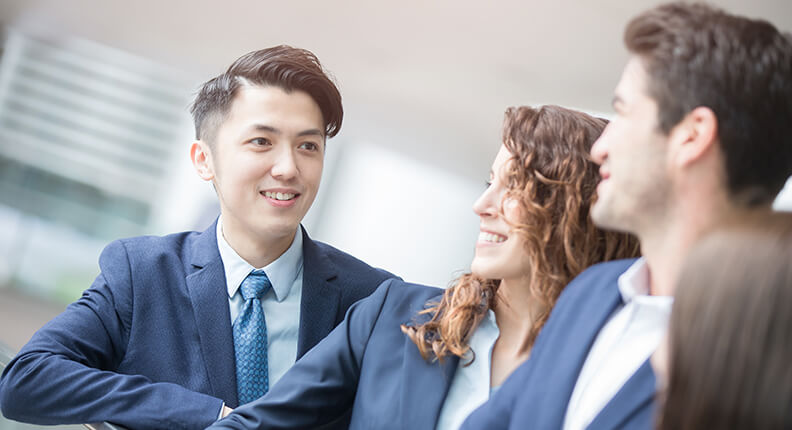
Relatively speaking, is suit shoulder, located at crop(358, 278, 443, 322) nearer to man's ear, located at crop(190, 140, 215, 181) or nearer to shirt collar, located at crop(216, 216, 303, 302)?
shirt collar, located at crop(216, 216, 303, 302)

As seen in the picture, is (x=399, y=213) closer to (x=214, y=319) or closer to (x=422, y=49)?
(x=422, y=49)

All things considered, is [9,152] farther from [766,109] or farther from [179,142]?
[766,109]

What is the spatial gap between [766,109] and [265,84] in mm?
1338

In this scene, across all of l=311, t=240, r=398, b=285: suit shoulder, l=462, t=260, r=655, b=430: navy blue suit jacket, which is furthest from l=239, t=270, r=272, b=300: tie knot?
l=462, t=260, r=655, b=430: navy blue suit jacket

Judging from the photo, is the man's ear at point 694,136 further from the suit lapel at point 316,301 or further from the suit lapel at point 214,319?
the suit lapel at point 214,319

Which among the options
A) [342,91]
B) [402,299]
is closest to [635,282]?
[402,299]

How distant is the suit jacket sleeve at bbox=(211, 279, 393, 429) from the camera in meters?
1.64

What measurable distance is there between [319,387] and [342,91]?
2.76 meters

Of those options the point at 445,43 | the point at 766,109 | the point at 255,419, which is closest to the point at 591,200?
the point at 766,109

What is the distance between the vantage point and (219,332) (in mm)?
2018

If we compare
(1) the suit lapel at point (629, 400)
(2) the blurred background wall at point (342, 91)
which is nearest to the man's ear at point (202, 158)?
(1) the suit lapel at point (629, 400)

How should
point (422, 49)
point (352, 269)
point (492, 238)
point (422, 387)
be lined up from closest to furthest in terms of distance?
point (422, 387) → point (492, 238) → point (352, 269) → point (422, 49)

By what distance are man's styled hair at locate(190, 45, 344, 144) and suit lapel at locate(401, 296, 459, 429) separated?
88cm

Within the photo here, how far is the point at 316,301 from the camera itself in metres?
2.10
